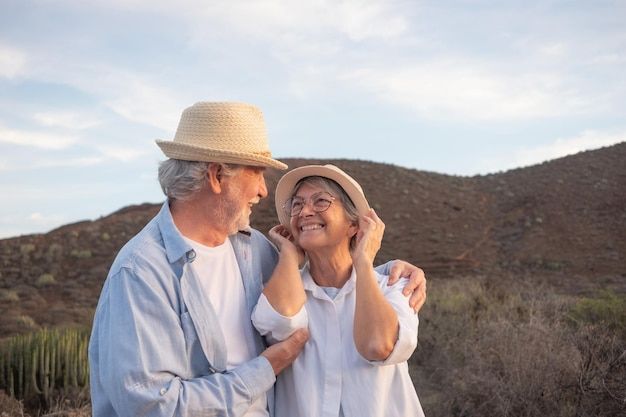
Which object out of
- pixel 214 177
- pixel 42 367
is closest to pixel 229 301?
pixel 214 177

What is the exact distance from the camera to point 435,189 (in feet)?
130

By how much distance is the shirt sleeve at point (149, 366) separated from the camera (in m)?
2.55

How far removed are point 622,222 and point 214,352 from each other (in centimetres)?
3086

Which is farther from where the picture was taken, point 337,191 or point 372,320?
point 337,191

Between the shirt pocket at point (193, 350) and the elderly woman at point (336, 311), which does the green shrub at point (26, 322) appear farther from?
the shirt pocket at point (193, 350)

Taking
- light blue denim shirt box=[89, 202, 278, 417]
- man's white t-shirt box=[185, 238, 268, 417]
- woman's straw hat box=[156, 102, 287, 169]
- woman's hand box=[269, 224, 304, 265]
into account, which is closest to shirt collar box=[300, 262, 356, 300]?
woman's hand box=[269, 224, 304, 265]

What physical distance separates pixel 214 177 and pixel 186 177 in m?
0.14

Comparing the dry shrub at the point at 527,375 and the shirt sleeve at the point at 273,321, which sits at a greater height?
the shirt sleeve at the point at 273,321

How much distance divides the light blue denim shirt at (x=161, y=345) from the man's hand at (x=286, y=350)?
0.06 meters

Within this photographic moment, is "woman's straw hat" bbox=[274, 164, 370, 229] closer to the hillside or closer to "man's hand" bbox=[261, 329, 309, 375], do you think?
"man's hand" bbox=[261, 329, 309, 375]

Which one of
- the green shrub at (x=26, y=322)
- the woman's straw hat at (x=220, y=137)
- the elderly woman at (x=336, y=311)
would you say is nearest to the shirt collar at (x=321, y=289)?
the elderly woman at (x=336, y=311)

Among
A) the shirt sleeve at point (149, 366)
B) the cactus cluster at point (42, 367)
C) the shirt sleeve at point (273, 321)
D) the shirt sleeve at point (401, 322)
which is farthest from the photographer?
the cactus cluster at point (42, 367)

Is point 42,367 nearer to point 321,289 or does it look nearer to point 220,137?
point 321,289

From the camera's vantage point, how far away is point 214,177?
10.3 ft
